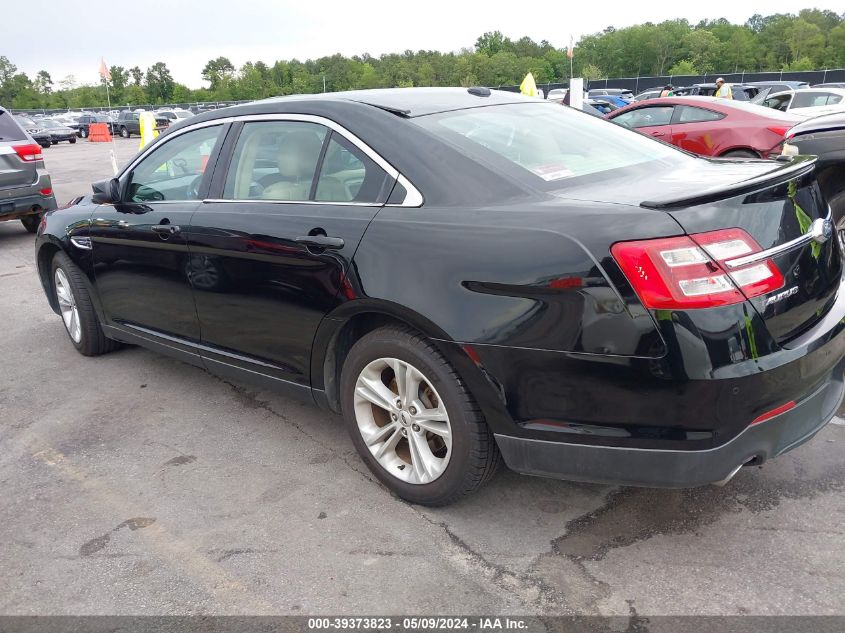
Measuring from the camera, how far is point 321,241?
3016mm

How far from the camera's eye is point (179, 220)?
3766 millimetres

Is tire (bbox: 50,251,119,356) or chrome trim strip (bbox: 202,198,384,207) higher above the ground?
chrome trim strip (bbox: 202,198,384,207)

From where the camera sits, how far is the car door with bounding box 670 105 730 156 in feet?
32.0

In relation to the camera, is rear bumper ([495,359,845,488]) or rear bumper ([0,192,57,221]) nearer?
rear bumper ([495,359,845,488])

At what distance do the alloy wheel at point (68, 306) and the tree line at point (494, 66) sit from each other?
90524 millimetres

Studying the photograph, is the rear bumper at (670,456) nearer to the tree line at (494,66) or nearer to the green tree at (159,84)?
the tree line at (494,66)

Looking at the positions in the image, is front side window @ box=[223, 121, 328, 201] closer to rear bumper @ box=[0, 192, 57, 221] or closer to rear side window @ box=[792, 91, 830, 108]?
rear bumper @ box=[0, 192, 57, 221]

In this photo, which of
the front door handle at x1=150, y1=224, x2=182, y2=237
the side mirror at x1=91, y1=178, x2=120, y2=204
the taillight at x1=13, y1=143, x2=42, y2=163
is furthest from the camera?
the taillight at x1=13, y1=143, x2=42, y2=163

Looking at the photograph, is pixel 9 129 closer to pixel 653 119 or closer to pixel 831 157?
pixel 653 119

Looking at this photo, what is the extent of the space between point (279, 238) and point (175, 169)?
4.29 ft

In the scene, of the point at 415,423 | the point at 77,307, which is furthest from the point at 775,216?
the point at 77,307

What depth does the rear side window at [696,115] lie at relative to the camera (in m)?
9.91

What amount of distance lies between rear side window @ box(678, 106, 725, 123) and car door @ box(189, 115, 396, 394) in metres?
8.16

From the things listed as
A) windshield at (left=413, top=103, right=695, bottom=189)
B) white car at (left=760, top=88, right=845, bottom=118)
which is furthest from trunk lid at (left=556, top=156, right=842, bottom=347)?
white car at (left=760, top=88, right=845, bottom=118)
